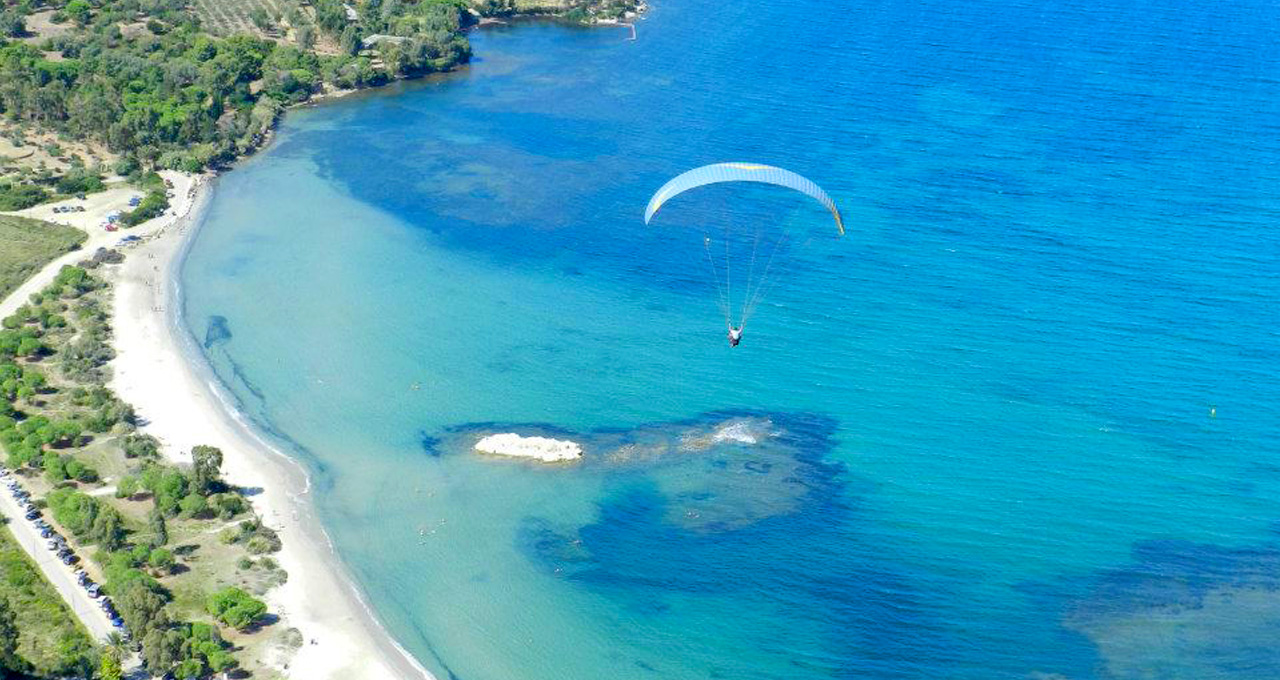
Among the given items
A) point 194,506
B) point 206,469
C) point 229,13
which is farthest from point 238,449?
point 229,13

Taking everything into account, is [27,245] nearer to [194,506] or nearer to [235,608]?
[194,506]

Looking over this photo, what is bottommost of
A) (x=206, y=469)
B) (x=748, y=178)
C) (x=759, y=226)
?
(x=206, y=469)

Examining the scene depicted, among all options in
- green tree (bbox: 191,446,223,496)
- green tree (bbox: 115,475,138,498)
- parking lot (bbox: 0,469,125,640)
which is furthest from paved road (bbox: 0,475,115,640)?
green tree (bbox: 191,446,223,496)

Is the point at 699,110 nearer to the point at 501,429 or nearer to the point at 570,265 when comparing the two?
the point at 570,265

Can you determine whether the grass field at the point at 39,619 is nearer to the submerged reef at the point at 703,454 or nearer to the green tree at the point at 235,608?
the green tree at the point at 235,608

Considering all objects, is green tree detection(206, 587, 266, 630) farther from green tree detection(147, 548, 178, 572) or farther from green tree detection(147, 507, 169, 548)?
green tree detection(147, 507, 169, 548)

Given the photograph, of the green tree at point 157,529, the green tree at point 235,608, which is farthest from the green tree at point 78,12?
the green tree at point 235,608
